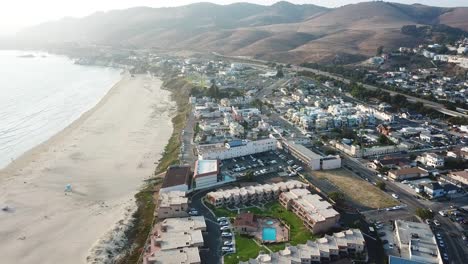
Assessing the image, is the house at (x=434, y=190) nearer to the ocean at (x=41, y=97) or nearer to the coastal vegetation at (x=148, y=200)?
the coastal vegetation at (x=148, y=200)

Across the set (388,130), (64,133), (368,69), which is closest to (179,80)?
(64,133)

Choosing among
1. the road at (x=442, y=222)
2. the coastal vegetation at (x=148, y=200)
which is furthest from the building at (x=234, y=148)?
the road at (x=442, y=222)

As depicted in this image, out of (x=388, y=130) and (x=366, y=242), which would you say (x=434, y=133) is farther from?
(x=366, y=242)

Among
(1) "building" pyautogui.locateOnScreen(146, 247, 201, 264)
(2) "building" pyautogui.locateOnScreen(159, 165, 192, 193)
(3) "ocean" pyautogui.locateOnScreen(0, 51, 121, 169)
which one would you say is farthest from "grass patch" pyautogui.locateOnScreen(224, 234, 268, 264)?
(3) "ocean" pyautogui.locateOnScreen(0, 51, 121, 169)

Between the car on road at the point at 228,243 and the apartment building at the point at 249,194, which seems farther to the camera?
the apartment building at the point at 249,194

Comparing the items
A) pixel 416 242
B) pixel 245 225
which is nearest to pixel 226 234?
pixel 245 225
